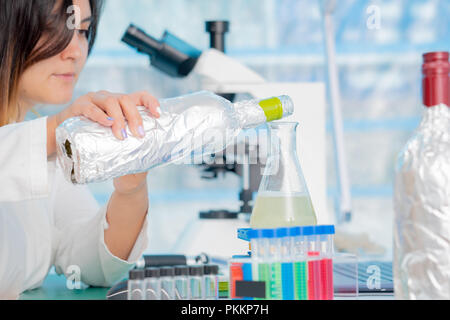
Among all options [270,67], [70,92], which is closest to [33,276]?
[70,92]

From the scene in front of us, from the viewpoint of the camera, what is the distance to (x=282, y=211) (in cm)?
56

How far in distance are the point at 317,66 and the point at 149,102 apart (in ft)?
6.26

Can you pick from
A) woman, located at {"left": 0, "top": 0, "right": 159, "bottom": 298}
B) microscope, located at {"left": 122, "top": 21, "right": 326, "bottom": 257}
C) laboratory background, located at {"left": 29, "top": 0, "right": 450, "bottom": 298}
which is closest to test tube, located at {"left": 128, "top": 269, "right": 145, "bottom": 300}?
woman, located at {"left": 0, "top": 0, "right": 159, "bottom": 298}

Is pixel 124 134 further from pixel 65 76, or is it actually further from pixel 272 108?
pixel 65 76

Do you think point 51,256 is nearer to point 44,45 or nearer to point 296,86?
point 44,45

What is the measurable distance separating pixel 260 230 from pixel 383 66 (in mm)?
2040

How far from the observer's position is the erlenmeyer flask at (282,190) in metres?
0.56

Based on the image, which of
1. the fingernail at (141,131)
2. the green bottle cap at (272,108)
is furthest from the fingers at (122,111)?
the green bottle cap at (272,108)

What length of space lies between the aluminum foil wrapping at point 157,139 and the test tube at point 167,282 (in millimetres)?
102

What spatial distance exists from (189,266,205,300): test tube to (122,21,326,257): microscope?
0.44 metres

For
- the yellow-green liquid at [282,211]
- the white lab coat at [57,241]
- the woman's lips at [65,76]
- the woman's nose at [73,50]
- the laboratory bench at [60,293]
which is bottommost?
the laboratory bench at [60,293]

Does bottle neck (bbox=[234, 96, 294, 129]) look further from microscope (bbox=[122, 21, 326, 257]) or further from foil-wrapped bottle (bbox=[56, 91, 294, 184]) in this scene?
microscope (bbox=[122, 21, 326, 257])

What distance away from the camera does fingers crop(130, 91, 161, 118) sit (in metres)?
0.53

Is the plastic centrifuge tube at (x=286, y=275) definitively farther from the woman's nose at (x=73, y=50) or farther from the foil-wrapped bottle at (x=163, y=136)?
the woman's nose at (x=73, y=50)
